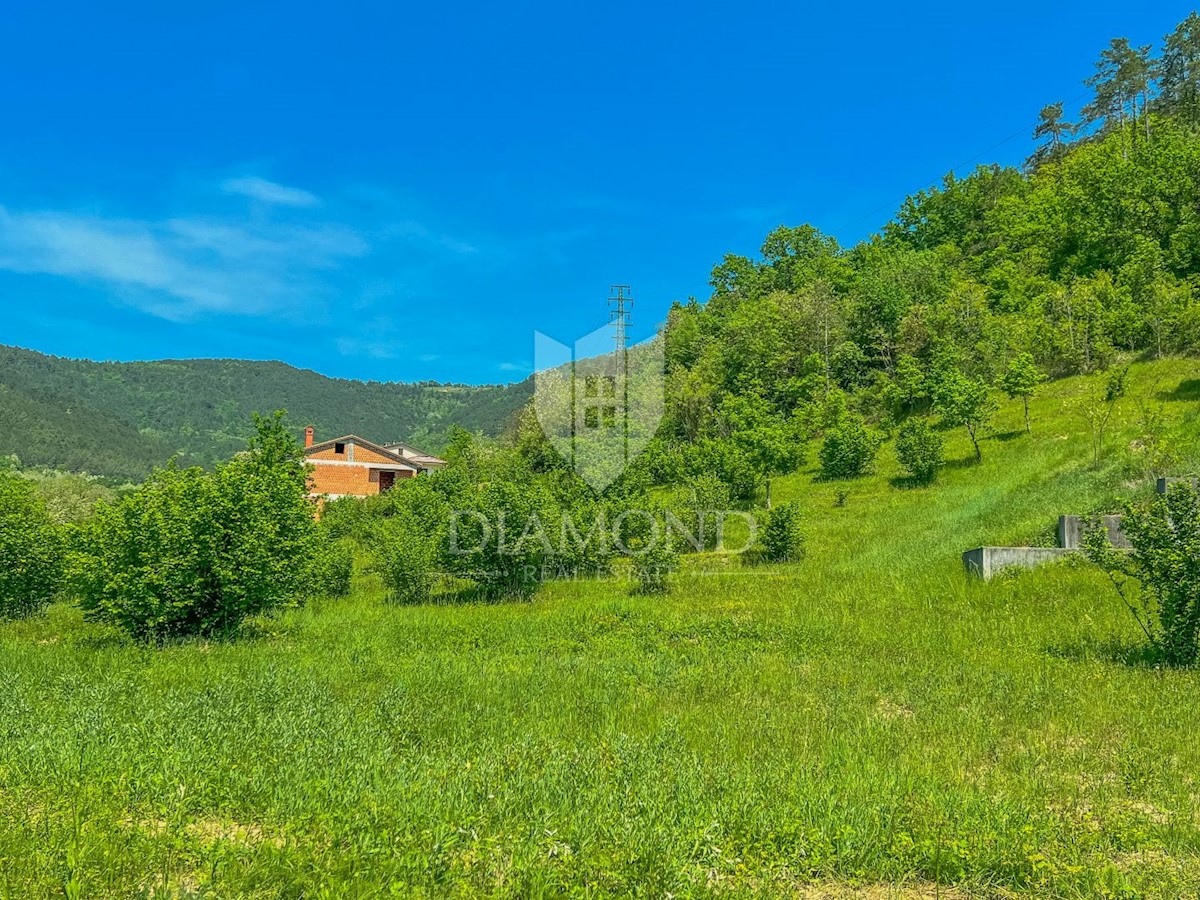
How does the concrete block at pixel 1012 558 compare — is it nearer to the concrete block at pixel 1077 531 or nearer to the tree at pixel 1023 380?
the concrete block at pixel 1077 531

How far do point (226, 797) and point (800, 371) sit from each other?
40.6 m

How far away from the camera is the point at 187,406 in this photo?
156000 millimetres

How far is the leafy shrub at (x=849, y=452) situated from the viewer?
26266 millimetres

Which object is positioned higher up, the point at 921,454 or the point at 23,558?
the point at 921,454

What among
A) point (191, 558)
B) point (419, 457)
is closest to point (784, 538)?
point (191, 558)

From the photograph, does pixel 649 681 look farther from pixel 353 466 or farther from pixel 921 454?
pixel 353 466

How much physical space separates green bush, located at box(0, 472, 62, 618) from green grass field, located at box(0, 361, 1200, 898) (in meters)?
4.52

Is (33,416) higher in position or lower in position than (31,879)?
higher

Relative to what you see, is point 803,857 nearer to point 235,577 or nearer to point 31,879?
point 31,879

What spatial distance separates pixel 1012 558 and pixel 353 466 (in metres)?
52.7

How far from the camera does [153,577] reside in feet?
32.8

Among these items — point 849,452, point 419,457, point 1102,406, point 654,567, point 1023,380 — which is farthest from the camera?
point 419,457

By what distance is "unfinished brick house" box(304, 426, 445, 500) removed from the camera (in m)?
55.4

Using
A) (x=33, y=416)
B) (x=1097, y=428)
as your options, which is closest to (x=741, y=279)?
(x=1097, y=428)
